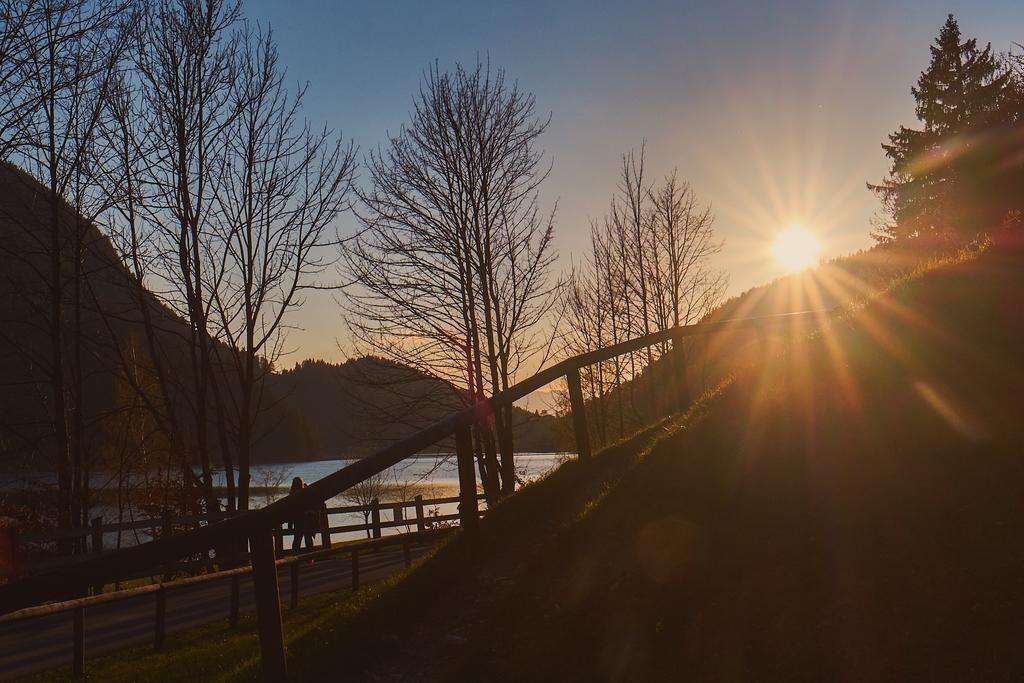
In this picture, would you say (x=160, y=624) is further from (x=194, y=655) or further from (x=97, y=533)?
(x=97, y=533)

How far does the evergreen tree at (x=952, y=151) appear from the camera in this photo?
27422 millimetres

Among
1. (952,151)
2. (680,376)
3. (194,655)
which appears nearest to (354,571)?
(194,655)

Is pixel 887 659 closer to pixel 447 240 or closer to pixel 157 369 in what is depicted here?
pixel 447 240

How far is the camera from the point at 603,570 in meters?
4.74

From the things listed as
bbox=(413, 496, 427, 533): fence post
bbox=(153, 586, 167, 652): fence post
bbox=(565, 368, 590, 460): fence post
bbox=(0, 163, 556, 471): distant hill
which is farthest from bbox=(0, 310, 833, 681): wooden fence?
bbox=(413, 496, 427, 533): fence post

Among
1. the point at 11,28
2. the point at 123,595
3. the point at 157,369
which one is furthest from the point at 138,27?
the point at 123,595

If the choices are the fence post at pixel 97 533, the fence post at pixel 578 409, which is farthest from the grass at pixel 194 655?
the fence post at pixel 97 533

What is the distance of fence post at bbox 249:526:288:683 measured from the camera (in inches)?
139

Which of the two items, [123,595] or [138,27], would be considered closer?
[123,595]

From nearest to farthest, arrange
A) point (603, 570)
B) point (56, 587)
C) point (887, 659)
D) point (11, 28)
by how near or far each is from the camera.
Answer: point (56, 587)
point (887, 659)
point (603, 570)
point (11, 28)

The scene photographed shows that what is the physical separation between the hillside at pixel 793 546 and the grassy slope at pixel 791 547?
2cm

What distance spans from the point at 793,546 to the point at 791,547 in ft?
0.05

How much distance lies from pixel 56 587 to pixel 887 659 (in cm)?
344

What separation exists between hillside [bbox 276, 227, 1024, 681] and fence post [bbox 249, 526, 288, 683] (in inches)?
32.5
